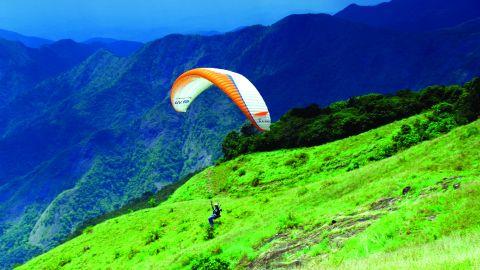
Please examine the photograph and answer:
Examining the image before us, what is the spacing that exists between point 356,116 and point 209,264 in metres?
42.7

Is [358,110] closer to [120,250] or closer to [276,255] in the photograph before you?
[120,250]

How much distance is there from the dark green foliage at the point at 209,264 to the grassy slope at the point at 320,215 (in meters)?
0.91

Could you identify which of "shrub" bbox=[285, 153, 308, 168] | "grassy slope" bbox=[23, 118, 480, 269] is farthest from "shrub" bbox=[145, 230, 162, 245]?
"shrub" bbox=[285, 153, 308, 168]

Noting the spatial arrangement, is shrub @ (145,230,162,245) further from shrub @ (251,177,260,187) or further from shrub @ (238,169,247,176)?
shrub @ (238,169,247,176)

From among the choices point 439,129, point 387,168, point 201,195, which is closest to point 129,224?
point 201,195

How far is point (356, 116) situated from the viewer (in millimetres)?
61406

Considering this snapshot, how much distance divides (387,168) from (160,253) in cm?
2023

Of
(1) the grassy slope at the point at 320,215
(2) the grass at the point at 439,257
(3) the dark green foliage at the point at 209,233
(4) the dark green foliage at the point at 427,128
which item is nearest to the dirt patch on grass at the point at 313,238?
(1) the grassy slope at the point at 320,215

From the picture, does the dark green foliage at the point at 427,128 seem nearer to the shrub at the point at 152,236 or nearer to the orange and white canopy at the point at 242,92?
the orange and white canopy at the point at 242,92

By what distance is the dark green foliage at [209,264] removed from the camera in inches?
902

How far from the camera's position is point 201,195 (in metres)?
62.9

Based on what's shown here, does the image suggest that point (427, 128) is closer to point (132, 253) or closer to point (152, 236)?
point (152, 236)

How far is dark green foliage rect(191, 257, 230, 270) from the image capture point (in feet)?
75.2

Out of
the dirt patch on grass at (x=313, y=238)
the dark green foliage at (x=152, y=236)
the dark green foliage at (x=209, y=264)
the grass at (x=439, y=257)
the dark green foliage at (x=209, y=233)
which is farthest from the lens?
the dark green foliage at (x=152, y=236)
